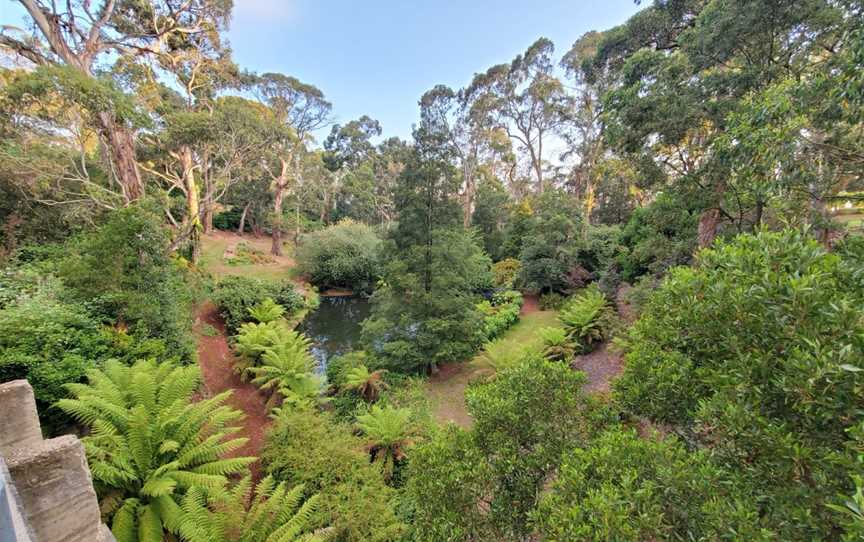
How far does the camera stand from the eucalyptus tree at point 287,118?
19953mm

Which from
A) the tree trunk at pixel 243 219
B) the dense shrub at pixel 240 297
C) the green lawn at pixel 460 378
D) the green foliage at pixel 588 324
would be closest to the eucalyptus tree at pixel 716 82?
the green foliage at pixel 588 324

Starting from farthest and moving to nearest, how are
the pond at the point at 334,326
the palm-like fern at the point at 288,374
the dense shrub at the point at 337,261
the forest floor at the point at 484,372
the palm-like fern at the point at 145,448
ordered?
the dense shrub at the point at 337,261 → the pond at the point at 334,326 → the forest floor at the point at 484,372 → the palm-like fern at the point at 288,374 → the palm-like fern at the point at 145,448

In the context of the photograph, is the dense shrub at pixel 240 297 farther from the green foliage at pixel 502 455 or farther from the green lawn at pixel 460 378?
the green foliage at pixel 502 455

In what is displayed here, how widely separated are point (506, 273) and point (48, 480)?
1563 cm

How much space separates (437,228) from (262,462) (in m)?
5.82

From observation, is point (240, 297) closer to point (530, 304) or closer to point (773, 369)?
point (530, 304)

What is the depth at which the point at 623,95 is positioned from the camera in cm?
616

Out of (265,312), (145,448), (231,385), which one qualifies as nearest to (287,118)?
(265,312)

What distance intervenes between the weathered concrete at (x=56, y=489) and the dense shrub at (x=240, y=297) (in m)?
7.71

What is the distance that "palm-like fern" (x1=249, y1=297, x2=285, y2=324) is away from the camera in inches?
391

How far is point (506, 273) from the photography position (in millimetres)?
16344

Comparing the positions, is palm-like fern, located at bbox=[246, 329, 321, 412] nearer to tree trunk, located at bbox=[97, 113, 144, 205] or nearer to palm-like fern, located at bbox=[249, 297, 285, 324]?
palm-like fern, located at bbox=[249, 297, 285, 324]

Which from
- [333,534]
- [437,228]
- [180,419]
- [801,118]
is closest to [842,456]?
[801,118]

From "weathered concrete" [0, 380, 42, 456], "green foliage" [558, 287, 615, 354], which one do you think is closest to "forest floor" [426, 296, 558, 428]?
"green foliage" [558, 287, 615, 354]
